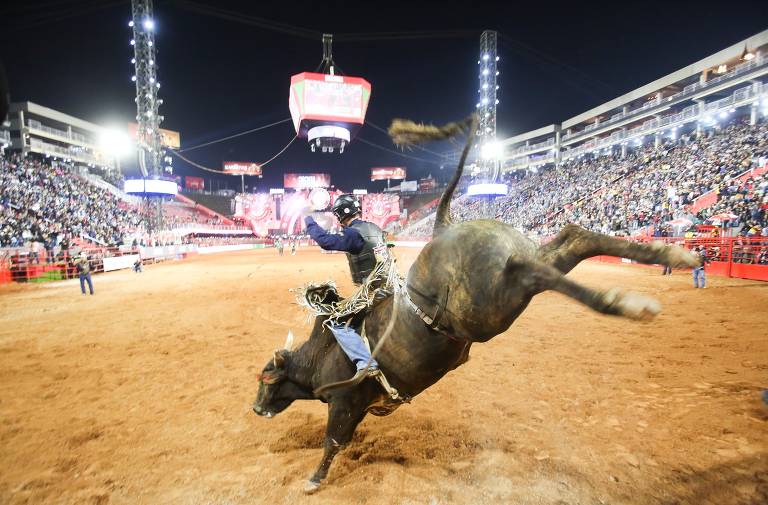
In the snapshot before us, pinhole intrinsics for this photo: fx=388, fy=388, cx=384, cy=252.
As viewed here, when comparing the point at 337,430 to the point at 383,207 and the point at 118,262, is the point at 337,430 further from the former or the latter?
the point at 383,207

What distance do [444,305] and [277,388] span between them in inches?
80.3

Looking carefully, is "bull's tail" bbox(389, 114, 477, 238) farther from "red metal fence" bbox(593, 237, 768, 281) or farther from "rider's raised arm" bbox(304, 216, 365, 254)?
"red metal fence" bbox(593, 237, 768, 281)

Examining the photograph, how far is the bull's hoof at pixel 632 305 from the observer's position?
1.88 m

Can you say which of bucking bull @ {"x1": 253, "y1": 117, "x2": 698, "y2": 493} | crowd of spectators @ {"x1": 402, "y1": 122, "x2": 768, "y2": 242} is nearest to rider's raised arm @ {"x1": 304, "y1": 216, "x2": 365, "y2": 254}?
bucking bull @ {"x1": 253, "y1": 117, "x2": 698, "y2": 493}

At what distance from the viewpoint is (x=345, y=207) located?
363cm

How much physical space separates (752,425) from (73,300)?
15.4m

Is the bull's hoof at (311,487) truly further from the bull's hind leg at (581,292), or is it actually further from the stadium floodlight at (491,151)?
the stadium floodlight at (491,151)

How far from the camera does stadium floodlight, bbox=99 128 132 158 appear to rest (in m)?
58.1

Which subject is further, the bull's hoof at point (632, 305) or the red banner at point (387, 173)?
the red banner at point (387, 173)

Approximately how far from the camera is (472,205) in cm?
5391

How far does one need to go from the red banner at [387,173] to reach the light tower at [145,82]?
63.1m

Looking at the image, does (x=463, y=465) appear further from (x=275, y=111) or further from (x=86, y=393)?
(x=275, y=111)

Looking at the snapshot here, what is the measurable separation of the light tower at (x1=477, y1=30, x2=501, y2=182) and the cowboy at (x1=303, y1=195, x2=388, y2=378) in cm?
3235

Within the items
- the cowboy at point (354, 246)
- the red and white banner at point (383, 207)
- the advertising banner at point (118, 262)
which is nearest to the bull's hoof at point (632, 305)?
the cowboy at point (354, 246)
